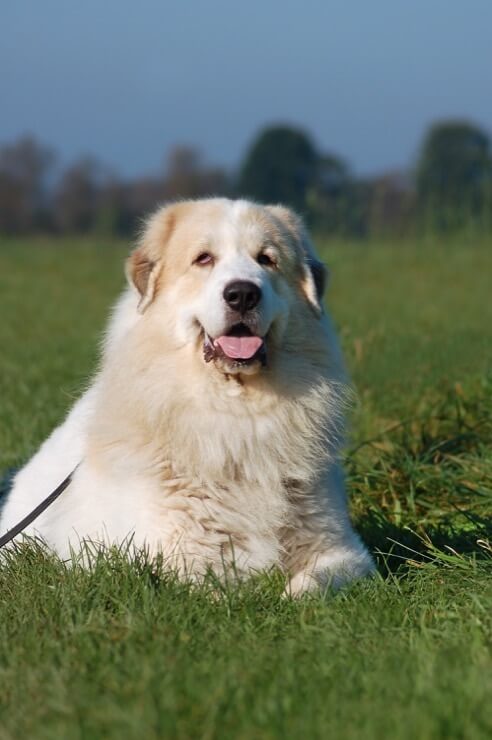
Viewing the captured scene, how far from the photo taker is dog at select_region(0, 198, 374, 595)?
4355 millimetres

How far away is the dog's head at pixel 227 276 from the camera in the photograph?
438 cm

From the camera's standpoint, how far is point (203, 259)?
180 inches

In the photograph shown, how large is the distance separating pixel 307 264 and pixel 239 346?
0.57 m

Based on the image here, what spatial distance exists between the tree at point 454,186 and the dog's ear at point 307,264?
14.5 metres

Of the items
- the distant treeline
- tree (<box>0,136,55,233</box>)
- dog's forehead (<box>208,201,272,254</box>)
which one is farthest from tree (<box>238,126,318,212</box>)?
dog's forehead (<box>208,201,272,254</box>)

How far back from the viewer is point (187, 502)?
14.4ft

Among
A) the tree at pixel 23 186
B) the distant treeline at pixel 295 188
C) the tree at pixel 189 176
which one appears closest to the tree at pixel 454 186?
the distant treeline at pixel 295 188

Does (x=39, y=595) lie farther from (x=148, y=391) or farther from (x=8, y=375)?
(x=8, y=375)

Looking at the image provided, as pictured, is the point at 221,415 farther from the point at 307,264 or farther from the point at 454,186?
the point at 454,186

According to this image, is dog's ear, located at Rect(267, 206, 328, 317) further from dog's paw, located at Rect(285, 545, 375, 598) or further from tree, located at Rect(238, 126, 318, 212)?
tree, located at Rect(238, 126, 318, 212)

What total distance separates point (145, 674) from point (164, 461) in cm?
154

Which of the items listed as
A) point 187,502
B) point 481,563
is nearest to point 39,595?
point 187,502

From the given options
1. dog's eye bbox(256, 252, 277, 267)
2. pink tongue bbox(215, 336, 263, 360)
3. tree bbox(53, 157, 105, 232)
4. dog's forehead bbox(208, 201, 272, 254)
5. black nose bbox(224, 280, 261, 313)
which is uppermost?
dog's forehead bbox(208, 201, 272, 254)

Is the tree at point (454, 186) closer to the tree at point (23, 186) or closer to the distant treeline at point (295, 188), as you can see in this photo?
the distant treeline at point (295, 188)
